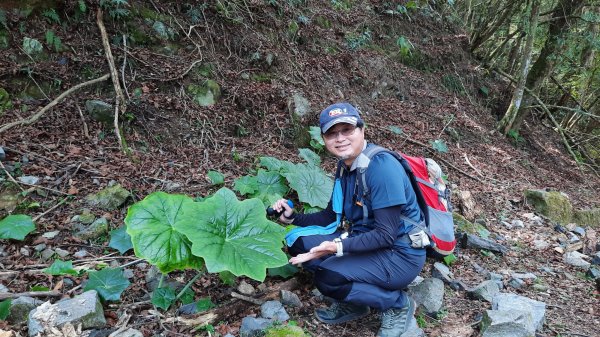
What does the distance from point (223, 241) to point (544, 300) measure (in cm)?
290

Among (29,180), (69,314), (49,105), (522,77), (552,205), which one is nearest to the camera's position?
(69,314)

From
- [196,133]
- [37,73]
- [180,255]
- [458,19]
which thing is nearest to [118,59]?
[37,73]

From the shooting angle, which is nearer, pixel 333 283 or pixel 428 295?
pixel 333 283

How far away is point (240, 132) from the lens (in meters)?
5.16

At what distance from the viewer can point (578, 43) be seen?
8.88 metres

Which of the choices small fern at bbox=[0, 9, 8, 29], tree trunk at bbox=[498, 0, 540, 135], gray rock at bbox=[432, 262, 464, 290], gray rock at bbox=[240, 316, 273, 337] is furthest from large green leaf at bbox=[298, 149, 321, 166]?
tree trunk at bbox=[498, 0, 540, 135]

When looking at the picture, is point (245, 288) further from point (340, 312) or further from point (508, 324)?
point (508, 324)

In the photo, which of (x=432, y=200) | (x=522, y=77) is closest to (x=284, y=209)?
(x=432, y=200)

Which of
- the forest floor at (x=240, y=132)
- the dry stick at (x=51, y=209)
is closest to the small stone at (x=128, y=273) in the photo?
the forest floor at (x=240, y=132)

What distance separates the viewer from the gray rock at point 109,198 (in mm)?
3486

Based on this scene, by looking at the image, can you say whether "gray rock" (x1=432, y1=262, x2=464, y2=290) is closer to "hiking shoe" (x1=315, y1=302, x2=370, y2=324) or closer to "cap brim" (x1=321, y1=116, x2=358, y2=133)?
"hiking shoe" (x1=315, y1=302, x2=370, y2=324)

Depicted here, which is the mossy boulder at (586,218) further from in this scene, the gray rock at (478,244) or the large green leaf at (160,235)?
the large green leaf at (160,235)

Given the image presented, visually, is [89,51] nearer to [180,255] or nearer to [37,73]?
[37,73]

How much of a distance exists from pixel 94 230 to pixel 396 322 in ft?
8.00
